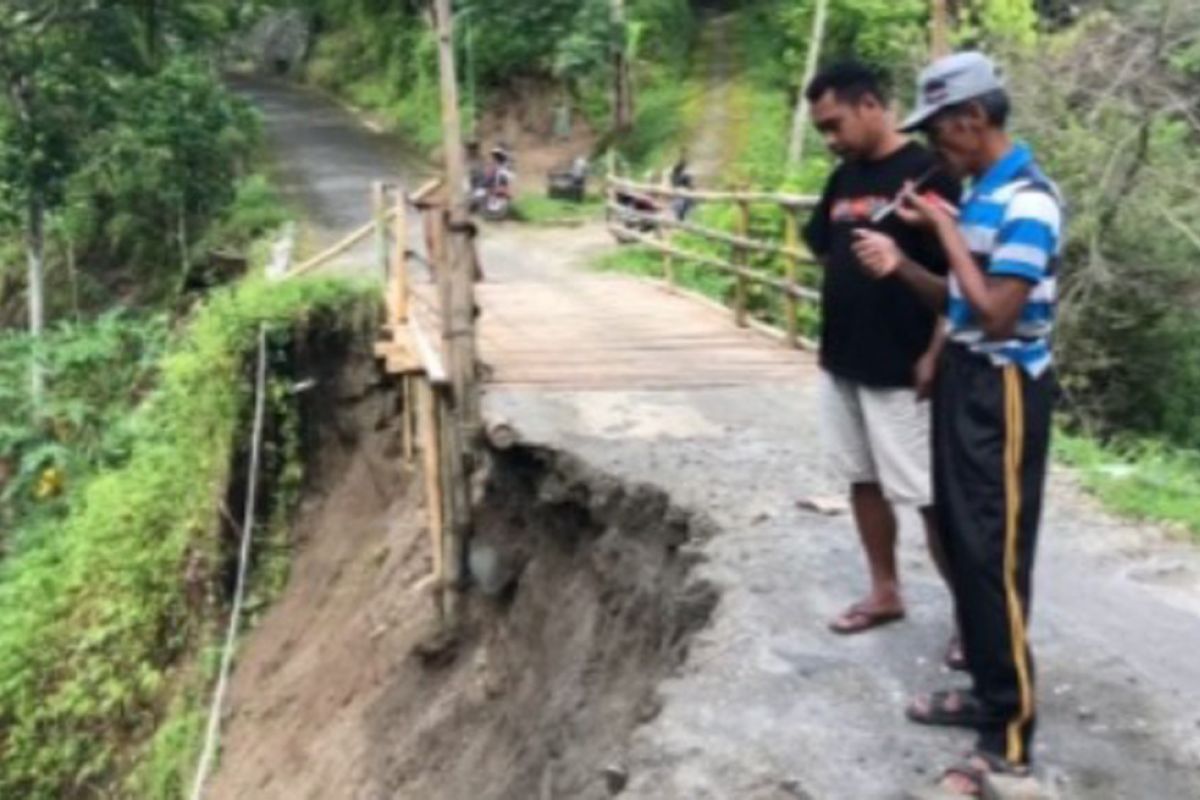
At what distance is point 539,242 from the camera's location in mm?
21938

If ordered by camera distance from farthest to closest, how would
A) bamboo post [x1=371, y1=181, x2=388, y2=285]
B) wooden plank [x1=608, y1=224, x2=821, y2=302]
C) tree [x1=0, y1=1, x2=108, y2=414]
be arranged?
tree [x1=0, y1=1, x2=108, y2=414] → bamboo post [x1=371, y1=181, x2=388, y2=285] → wooden plank [x1=608, y1=224, x2=821, y2=302]

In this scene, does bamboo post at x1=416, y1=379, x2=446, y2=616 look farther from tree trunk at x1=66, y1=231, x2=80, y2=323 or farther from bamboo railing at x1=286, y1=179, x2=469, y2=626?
tree trunk at x1=66, y1=231, x2=80, y2=323

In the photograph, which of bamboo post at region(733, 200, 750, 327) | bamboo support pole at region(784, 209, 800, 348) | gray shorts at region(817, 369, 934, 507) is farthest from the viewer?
bamboo post at region(733, 200, 750, 327)

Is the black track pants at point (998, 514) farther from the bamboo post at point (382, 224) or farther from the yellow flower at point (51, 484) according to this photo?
the yellow flower at point (51, 484)

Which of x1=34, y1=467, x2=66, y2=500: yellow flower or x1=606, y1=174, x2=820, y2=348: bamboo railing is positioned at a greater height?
x1=606, y1=174, x2=820, y2=348: bamboo railing

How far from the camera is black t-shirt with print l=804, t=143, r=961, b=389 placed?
15.4 ft

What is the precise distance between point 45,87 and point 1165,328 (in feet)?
40.6

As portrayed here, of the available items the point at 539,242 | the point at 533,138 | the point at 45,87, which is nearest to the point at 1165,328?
the point at 539,242

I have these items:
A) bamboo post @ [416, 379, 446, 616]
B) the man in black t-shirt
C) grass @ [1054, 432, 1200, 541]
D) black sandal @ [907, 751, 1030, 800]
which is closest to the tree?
bamboo post @ [416, 379, 446, 616]

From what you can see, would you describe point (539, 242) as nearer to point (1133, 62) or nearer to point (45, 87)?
point (45, 87)

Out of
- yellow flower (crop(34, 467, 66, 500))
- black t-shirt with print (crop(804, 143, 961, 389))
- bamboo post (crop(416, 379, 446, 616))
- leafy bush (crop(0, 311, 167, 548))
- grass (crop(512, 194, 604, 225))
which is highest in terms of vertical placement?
black t-shirt with print (crop(804, 143, 961, 389))

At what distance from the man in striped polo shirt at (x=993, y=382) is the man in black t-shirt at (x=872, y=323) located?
23.2 inches

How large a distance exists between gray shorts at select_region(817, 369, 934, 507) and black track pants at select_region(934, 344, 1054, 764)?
77cm

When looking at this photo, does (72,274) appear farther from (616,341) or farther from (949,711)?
(949,711)
